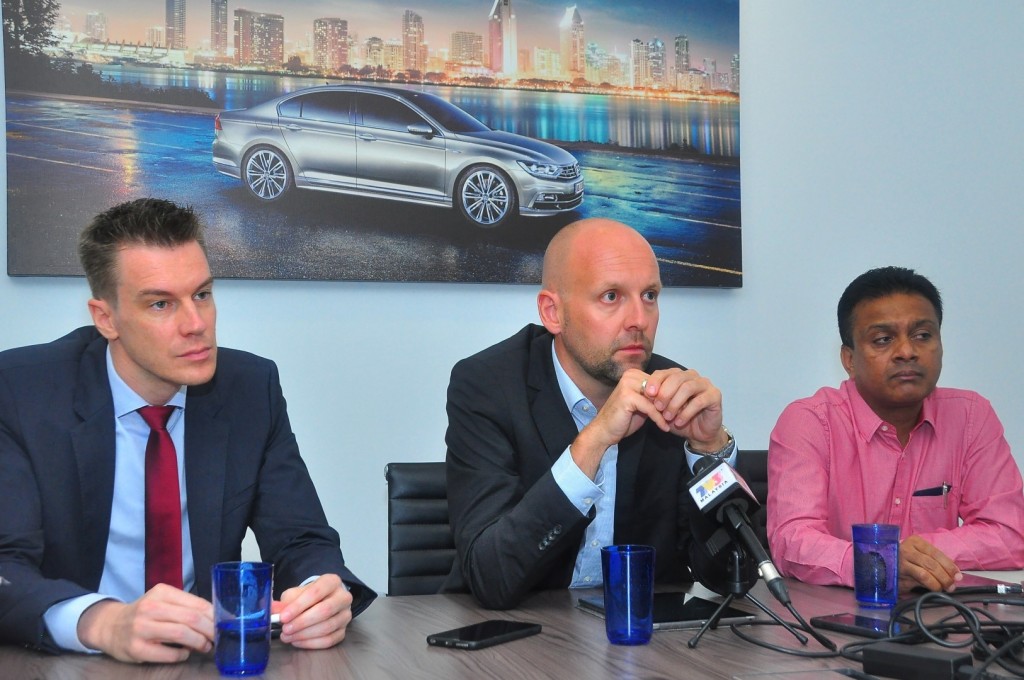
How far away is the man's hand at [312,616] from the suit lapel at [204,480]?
1.66 ft

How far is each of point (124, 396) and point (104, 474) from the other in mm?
169

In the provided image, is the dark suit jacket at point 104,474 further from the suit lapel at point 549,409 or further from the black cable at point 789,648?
the black cable at point 789,648

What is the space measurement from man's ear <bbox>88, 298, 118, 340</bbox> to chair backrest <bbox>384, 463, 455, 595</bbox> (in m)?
0.69

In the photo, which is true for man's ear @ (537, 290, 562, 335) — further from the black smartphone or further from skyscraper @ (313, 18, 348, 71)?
skyscraper @ (313, 18, 348, 71)

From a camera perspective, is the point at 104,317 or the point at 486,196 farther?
the point at 486,196

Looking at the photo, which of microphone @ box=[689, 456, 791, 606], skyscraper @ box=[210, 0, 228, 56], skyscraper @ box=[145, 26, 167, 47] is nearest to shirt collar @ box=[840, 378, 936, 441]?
microphone @ box=[689, 456, 791, 606]

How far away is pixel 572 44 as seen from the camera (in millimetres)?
3387

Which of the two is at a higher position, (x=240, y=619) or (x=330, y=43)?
(x=330, y=43)

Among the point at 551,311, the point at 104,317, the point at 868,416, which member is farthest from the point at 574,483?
the point at 868,416

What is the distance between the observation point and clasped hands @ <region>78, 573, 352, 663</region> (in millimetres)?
1350

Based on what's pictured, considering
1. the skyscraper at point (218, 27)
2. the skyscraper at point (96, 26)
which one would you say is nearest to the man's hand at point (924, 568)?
the skyscraper at point (218, 27)

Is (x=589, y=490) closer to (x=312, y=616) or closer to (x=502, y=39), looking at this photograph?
(x=312, y=616)

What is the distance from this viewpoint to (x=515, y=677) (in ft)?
4.18

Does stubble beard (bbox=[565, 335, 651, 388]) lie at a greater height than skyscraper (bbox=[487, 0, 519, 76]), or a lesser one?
lesser
